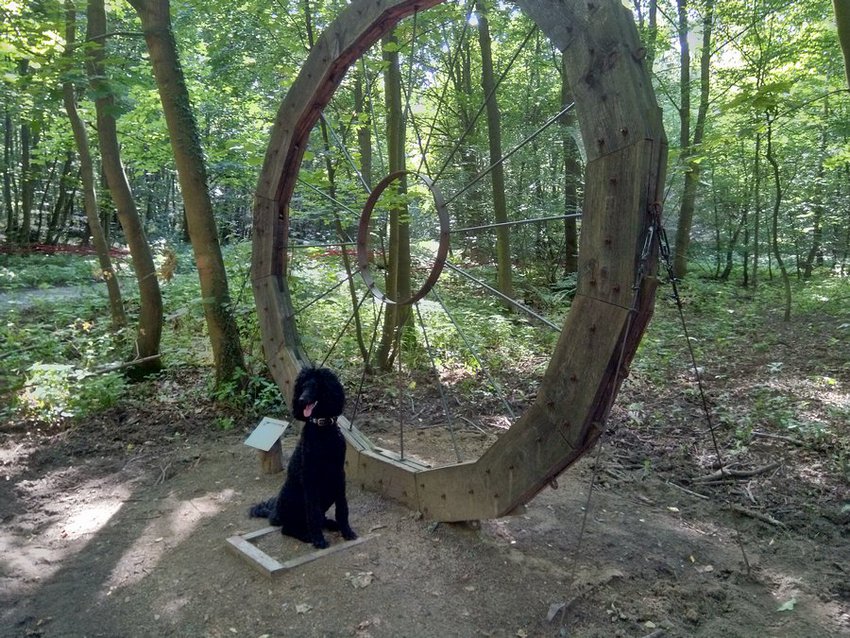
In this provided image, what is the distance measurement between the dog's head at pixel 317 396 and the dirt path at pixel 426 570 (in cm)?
87

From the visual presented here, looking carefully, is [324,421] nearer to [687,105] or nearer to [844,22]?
[844,22]

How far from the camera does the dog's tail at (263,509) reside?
13.2ft

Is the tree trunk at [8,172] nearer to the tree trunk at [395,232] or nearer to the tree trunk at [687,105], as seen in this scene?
the tree trunk at [395,232]

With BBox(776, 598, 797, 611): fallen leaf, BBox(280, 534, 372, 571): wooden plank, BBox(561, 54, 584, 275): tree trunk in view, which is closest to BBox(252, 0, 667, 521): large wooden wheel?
BBox(280, 534, 372, 571): wooden plank

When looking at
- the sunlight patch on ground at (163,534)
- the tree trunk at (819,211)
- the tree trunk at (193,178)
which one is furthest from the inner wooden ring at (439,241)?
the tree trunk at (819,211)

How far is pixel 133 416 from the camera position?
6.32 m

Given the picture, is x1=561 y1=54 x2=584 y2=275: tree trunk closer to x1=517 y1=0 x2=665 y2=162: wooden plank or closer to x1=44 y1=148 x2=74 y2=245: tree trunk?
x1=517 y1=0 x2=665 y2=162: wooden plank

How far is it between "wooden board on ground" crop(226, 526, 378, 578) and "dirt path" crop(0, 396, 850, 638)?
0.05 meters

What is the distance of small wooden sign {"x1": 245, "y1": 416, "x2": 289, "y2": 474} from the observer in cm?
445

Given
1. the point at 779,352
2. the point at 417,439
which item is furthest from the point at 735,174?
the point at 417,439

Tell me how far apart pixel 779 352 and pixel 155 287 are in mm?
8496

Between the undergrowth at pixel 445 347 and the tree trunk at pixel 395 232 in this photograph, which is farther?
the tree trunk at pixel 395 232

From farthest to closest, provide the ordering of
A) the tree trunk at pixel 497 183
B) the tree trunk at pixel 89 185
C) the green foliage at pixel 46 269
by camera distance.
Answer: the green foliage at pixel 46 269 < the tree trunk at pixel 497 183 < the tree trunk at pixel 89 185

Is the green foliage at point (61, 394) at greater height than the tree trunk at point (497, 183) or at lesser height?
lesser
